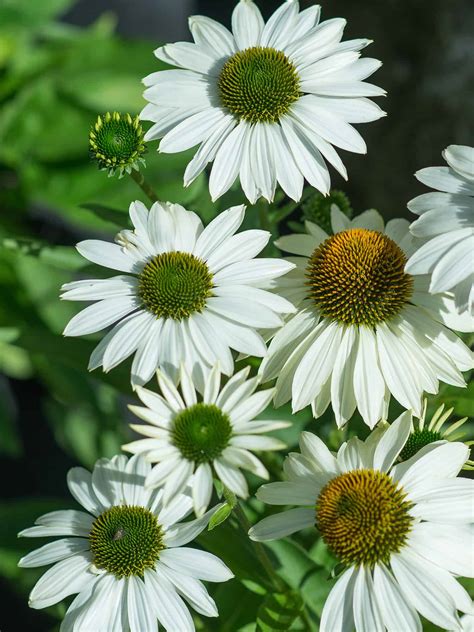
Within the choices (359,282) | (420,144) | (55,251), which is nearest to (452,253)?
(359,282)

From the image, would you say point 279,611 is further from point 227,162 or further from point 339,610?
point 227,162

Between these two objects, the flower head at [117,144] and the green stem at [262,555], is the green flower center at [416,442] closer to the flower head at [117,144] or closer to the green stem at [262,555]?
the green stem at [262,555]

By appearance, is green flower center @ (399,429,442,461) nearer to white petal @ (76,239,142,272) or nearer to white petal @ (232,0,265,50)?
white petal @ (76,239,142,272)

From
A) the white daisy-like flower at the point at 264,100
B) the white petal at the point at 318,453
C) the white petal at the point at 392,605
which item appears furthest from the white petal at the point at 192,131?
the white petal at the point at 392,605

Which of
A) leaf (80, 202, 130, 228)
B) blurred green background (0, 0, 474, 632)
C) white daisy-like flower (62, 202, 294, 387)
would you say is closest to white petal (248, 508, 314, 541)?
white daisy-like flower (62, 202, 294, 387)

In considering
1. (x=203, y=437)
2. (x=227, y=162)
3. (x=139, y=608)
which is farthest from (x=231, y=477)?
(x=227, y=162)

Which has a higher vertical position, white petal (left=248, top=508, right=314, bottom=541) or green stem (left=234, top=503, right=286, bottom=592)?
white petal (left=248, top=508, right=314, bottom=541)

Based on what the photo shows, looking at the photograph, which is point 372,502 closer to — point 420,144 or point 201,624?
point 201,624
